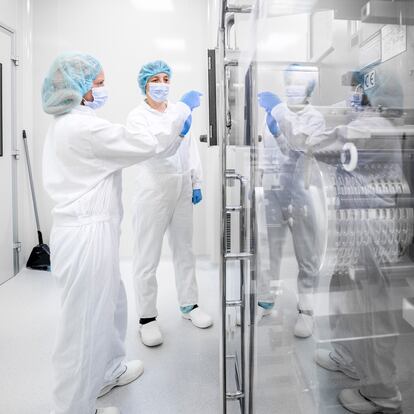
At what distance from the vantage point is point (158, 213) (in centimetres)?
201

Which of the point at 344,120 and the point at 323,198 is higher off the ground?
the point at 344,120

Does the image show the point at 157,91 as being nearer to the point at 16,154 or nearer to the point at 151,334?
the point at 151,334

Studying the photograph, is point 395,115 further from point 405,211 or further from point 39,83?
point 39,83

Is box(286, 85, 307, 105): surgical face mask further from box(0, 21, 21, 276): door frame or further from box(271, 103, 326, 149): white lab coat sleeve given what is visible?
box(0, 21, 21, 276): door frame

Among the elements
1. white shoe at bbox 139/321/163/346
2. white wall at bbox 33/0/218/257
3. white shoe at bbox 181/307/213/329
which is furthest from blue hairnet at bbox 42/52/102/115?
white wall at bbox 33/0/218/257

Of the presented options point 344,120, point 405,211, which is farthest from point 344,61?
point 405,211

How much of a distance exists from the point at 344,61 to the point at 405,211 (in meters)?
0.25

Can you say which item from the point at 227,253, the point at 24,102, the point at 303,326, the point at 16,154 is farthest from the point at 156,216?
the point at 24,102

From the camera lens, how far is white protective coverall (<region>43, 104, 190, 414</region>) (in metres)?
1.26

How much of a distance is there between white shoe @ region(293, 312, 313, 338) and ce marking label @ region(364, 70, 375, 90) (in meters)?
0.39

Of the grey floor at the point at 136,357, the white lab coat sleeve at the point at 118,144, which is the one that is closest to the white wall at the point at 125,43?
the grey floor at the point at 136,357

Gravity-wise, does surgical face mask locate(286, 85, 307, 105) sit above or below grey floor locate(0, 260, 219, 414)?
above

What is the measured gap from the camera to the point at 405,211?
0.42m

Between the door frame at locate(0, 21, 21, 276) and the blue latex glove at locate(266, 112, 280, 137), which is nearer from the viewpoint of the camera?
the blue latex glove at locate(266, 112, 280, 137)
